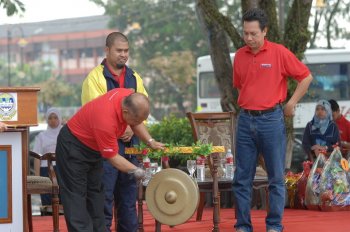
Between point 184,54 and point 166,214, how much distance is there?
144 ft

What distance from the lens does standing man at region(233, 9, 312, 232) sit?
838 cm

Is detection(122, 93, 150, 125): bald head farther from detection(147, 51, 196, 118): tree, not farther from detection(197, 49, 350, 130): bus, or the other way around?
detection(147, 51, 196, 118): tree

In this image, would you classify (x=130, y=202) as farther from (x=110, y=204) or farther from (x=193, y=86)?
(x=193, y=86)

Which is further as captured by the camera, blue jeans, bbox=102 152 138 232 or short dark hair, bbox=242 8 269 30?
short dark hair, bbox=242 8 269 30

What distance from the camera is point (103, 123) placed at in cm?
693

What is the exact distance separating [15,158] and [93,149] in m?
1.20

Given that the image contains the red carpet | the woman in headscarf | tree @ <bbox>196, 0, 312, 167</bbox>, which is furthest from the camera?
the woman in headscarf

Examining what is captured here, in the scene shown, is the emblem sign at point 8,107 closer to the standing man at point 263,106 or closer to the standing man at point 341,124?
the standing man at point 263,106

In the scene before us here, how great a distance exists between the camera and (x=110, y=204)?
791 cm

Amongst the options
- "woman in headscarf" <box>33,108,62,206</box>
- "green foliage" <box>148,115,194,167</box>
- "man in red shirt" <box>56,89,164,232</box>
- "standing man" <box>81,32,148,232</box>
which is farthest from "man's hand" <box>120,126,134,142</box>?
"green foliage" <box>148,115,194,167</box>

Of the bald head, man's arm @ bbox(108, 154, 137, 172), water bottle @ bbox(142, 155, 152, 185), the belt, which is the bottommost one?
water bottle @ bbox(142, 155, 152, 185)

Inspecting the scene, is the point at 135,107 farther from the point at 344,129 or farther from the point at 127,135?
the point at 344,129

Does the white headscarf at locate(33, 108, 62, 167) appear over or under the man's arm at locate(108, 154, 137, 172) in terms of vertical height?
under

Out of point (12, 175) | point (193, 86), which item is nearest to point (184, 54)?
point (193, 86)
